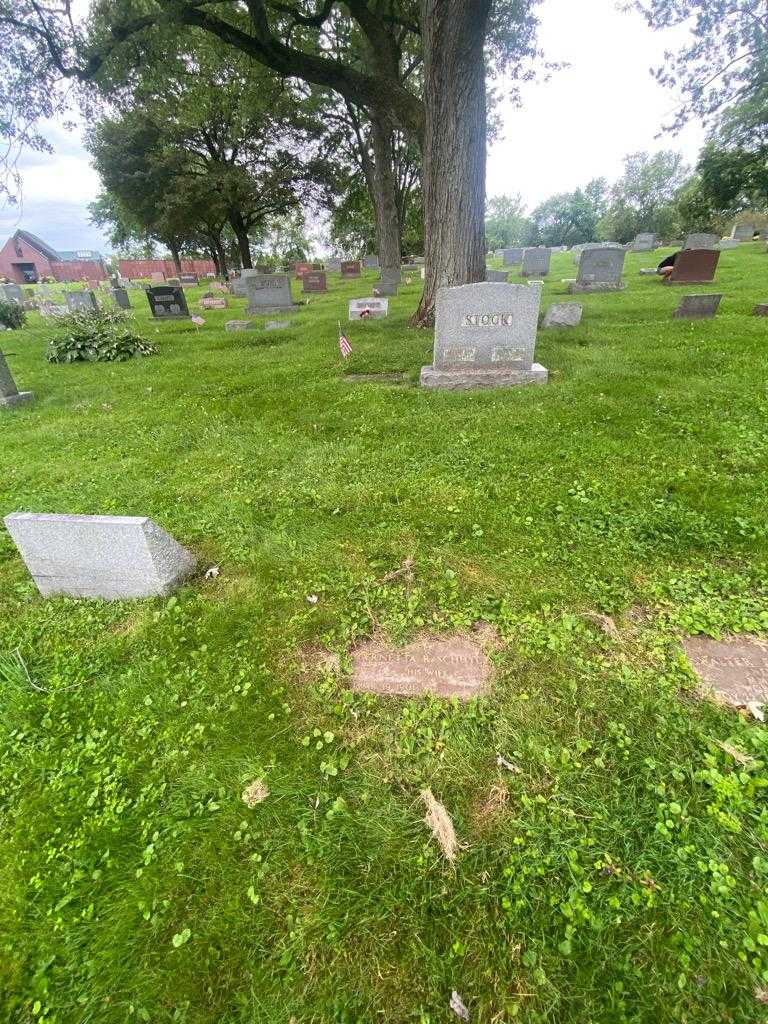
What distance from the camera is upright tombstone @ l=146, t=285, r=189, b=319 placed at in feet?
51.9

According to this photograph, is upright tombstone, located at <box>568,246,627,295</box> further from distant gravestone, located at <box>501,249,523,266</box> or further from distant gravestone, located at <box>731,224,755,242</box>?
distant gravestone, located at <box>731,224,755,242</box>

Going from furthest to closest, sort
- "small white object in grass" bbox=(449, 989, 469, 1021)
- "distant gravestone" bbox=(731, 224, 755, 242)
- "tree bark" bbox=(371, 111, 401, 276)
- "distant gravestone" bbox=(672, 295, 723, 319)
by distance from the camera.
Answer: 1. "distant gravestone" bbox=(731, 224, 755, 242)
2. "tree bark" bbox=(371, 111, 401, 276)
3. "distant gravestone" bbox=(672, 295, 723, 319)
4. "small white object in grass" bbox=(449, 989, 469, 1021)

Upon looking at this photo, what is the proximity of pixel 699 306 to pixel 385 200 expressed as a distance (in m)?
14.2

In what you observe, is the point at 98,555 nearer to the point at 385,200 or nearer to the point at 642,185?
the point at 385,200

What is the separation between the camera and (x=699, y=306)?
9211 mm

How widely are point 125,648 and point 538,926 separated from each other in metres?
2.40

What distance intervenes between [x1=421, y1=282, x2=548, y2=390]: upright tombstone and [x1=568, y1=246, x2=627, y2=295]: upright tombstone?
9.45 metres

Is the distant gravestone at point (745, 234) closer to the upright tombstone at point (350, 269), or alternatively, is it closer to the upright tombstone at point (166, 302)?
the upright tombstone at point (350, 269)

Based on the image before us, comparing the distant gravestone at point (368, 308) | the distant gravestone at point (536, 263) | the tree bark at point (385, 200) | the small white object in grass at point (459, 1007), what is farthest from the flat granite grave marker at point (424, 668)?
the distant gravestone at point (536, 263)

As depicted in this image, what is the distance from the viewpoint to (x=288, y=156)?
2889 centimetres

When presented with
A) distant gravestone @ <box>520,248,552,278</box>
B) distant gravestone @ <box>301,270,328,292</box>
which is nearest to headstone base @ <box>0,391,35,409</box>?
distant gravestone @ <box>301,270,328,292</box>

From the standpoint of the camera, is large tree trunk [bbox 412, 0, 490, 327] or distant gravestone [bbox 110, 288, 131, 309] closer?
large tree trunk [bbox 412, 0, 490, 327]

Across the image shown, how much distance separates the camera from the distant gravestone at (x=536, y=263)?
1881 centimetres

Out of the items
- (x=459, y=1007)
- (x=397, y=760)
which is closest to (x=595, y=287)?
(x=397, y=760)
